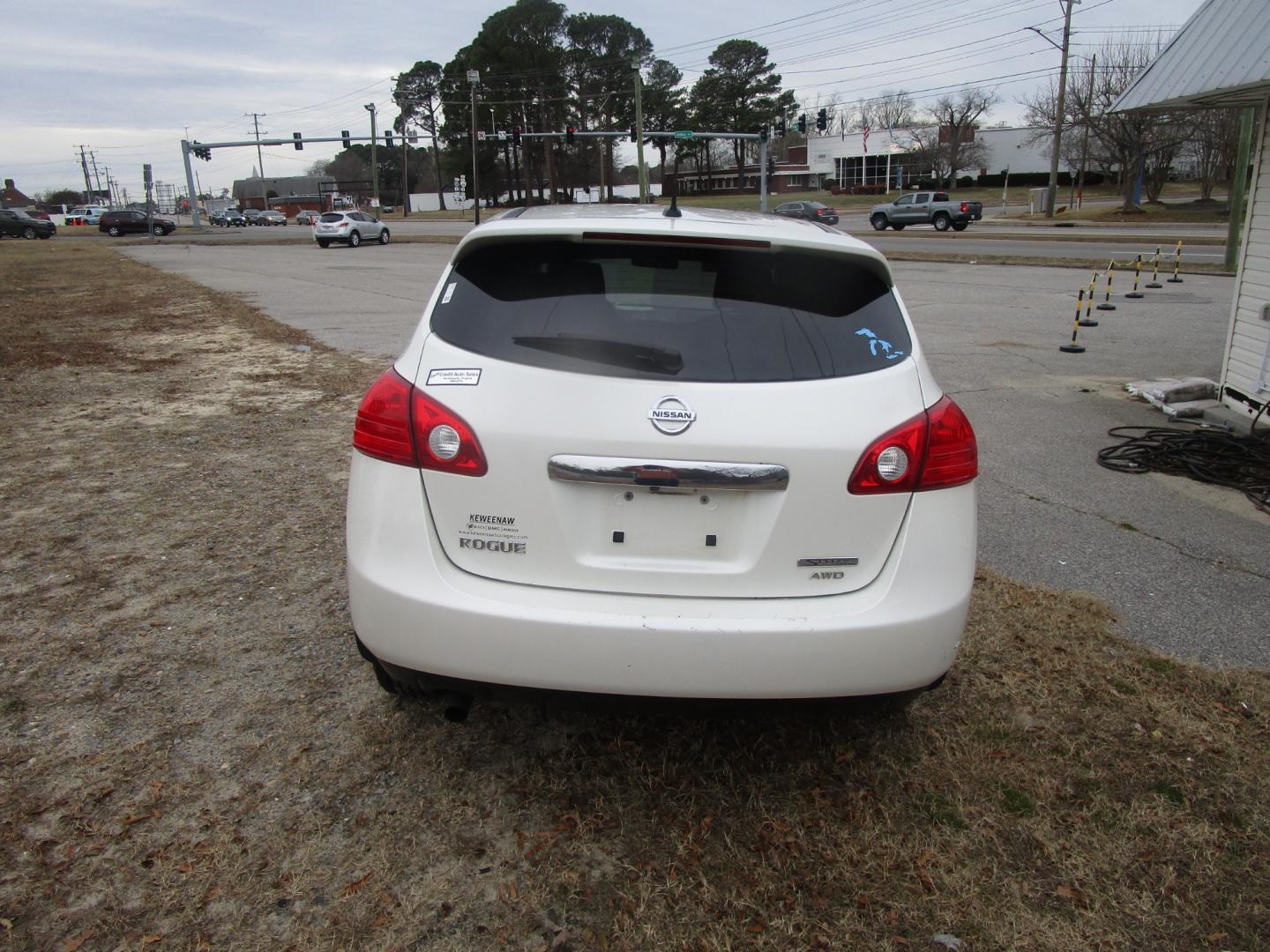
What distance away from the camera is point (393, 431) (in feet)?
8.34

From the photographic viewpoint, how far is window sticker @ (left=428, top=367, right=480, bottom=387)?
8.16 feet

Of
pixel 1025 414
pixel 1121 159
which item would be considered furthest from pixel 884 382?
pixel 1121 159

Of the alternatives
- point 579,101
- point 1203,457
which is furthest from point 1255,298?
point 579,101

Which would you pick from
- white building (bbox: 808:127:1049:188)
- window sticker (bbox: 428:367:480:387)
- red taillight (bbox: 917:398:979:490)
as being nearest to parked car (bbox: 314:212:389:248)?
window sticker (bbox: 428:367:480:387)

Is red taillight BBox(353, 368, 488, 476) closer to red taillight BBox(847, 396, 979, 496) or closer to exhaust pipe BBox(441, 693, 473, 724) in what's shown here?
exhaust pipe BBox(441, 693, 473, 724)

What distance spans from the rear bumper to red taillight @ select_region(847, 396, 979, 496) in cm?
6

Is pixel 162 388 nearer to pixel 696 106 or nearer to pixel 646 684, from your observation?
pixel 646 684

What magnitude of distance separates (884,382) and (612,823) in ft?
4.94

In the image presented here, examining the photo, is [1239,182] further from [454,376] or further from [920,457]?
[454,376]

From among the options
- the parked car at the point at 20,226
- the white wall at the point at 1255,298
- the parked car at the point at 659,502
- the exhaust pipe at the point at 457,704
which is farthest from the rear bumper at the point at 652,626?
the parked car at the point at 20,226

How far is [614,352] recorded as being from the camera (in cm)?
250

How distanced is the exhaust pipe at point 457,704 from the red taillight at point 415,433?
0.66 metres

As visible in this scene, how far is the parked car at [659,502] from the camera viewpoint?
2.38 metres

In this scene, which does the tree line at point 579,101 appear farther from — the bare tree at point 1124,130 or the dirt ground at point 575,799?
the dirt ground at point 575,799
